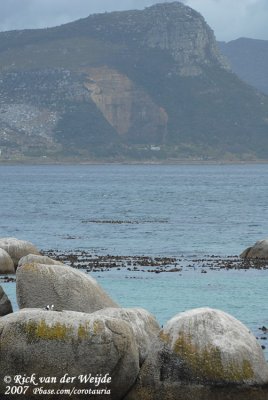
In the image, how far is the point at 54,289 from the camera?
87.8 feet

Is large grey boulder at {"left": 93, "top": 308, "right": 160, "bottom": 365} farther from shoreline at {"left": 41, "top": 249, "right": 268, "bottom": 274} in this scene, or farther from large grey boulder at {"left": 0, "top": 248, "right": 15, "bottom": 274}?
shoreline at {"left": 41, "top": 249, "right": 268, "bottom": 274}

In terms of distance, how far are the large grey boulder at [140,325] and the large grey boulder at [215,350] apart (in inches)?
30.4

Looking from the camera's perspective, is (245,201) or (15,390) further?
(245,201)

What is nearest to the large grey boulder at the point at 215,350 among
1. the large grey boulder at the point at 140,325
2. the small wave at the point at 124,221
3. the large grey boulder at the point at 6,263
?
the large grey boulder at the point at 140,325

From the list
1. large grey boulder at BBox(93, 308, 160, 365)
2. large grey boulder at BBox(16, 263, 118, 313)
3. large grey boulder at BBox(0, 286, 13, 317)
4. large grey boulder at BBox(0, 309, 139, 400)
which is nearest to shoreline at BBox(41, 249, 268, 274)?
large grey boulder at BBox(0, 286, 13, 317)

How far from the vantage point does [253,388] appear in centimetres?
2166

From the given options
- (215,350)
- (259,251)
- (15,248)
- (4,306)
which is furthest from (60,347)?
(259,251)

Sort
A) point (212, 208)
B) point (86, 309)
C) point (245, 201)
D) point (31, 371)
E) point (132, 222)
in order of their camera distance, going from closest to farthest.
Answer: point (31, 371), point (86, 309), point (132, 222), point (212, 208), point (245, 201)

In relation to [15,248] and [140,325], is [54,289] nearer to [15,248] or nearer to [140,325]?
[140,325]

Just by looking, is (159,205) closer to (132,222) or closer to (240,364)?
(132,222)

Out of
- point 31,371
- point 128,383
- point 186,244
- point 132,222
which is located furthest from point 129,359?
point 132,222

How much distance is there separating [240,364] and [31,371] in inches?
155

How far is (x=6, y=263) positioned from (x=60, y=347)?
2569 centimetres

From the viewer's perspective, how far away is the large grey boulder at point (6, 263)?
152 ft
